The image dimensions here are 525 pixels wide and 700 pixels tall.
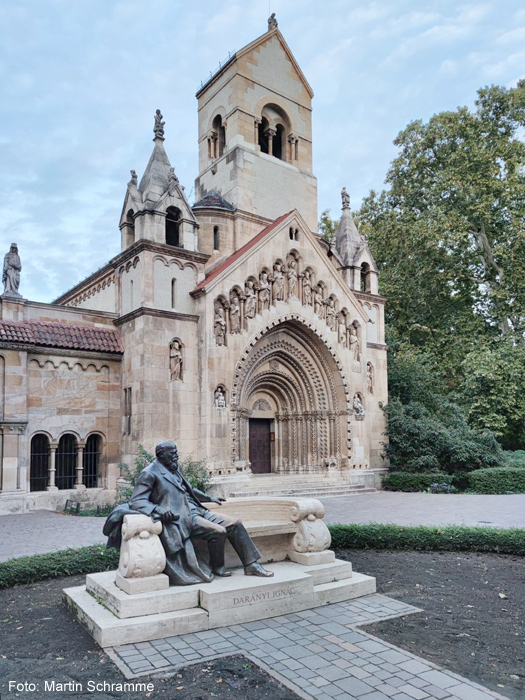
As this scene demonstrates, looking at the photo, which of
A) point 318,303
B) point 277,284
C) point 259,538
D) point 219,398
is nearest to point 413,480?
point 318,303

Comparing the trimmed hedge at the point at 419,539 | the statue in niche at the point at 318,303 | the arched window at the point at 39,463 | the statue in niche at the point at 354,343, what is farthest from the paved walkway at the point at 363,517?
the statue in niche at the point at 318,303

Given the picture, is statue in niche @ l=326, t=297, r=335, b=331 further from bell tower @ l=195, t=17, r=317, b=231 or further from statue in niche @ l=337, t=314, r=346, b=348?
bell tower @ l=195, t=17, r=317, b=231

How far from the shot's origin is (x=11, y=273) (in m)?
19.0

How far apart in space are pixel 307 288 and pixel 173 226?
19.0 ft

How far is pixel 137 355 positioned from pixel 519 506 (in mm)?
13202

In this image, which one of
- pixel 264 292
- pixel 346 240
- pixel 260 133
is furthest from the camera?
pixel 260 133

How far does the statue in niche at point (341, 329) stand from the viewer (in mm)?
23844

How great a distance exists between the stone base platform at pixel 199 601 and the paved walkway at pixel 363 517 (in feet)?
14.8

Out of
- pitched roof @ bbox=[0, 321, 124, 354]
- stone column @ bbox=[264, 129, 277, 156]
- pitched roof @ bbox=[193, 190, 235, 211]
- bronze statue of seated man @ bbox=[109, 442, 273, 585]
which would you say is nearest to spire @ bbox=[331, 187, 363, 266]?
stone column @ bbox=[264, 129, 277, 156]

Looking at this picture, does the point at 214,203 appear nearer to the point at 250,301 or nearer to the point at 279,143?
the point at 250,301

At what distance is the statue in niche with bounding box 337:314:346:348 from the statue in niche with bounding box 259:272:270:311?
3.95 meters

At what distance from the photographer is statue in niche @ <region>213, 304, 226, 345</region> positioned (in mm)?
19891

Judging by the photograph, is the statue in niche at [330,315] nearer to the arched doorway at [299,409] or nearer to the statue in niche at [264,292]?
the arched doorway at [299,409]

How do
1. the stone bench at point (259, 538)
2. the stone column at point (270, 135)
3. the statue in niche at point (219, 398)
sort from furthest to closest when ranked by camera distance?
the stone column at point (270, 135), the statue in niche at point (219, 398), the stone bench at point (259, 538)
